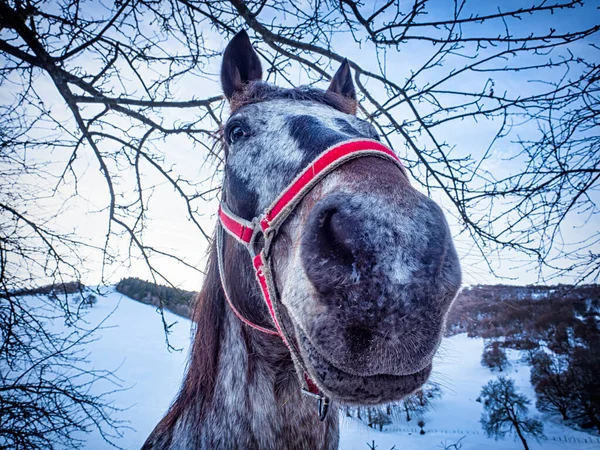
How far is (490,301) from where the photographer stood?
5.53 ft

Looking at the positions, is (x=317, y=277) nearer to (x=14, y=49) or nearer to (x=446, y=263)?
(x=446, y=263)

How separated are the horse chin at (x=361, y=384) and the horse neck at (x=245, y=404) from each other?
2.69 ft

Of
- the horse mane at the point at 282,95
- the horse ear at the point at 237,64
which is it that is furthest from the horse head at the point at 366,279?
the horse ear at the point at 237,64

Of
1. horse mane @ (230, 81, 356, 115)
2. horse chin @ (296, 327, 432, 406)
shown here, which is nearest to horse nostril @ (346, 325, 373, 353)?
horse chin @ (296, 327, 432, 406)

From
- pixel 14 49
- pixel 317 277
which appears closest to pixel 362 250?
pixel 317 277

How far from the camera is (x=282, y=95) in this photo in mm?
2041

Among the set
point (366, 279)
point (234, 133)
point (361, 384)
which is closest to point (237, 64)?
point (234, 133)

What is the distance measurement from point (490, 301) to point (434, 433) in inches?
2504

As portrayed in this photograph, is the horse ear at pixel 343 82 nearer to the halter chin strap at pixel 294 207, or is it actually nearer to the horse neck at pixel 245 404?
the halter chin strap at pixel 294 207

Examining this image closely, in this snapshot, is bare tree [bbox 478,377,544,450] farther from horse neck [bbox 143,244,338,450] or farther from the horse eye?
the horse eye

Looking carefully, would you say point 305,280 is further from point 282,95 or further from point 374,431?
point 374,431

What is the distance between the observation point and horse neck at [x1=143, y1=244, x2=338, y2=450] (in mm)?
1696

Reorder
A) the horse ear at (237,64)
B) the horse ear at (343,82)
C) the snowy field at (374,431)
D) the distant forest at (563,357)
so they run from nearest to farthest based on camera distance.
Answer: the horse ear at (237,64), the horse ear at (343,82), the distant forest at (563,357), the snowy field at (374,431)

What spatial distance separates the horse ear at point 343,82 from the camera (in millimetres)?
2795
